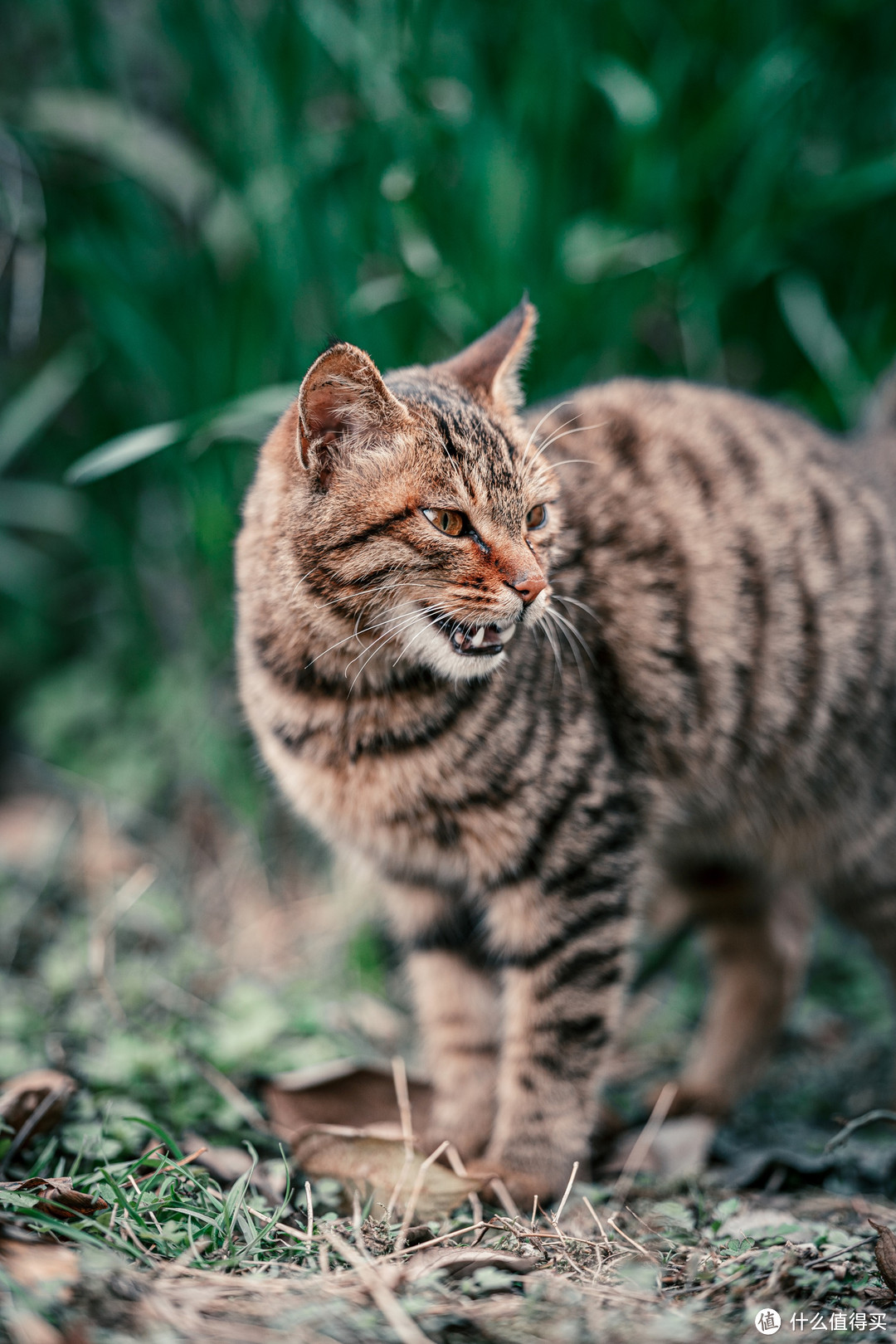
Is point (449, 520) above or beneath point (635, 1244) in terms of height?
above

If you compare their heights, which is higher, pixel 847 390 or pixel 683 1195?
pixel 847 390

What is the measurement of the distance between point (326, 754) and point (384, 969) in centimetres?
97

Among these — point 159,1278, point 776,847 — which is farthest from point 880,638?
point 159,1278

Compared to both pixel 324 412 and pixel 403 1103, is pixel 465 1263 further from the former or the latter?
pixel 324 412

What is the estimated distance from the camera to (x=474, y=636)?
4.58ft

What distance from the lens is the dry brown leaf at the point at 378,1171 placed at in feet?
4.66

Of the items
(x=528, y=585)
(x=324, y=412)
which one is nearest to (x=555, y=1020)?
(x=528, y=585)

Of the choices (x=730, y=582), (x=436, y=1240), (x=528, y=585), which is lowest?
(x=436, y=1240)

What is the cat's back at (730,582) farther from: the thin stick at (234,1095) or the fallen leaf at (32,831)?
the fallen leaf at (32,831)

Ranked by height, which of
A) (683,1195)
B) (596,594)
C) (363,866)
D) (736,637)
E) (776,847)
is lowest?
(683,1195)

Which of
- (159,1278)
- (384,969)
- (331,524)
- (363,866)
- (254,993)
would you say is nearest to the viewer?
(159,1278)

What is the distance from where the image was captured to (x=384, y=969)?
239 centimetres

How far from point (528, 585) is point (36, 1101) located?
1.04m

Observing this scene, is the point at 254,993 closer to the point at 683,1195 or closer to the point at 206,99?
the point at 683,1195
